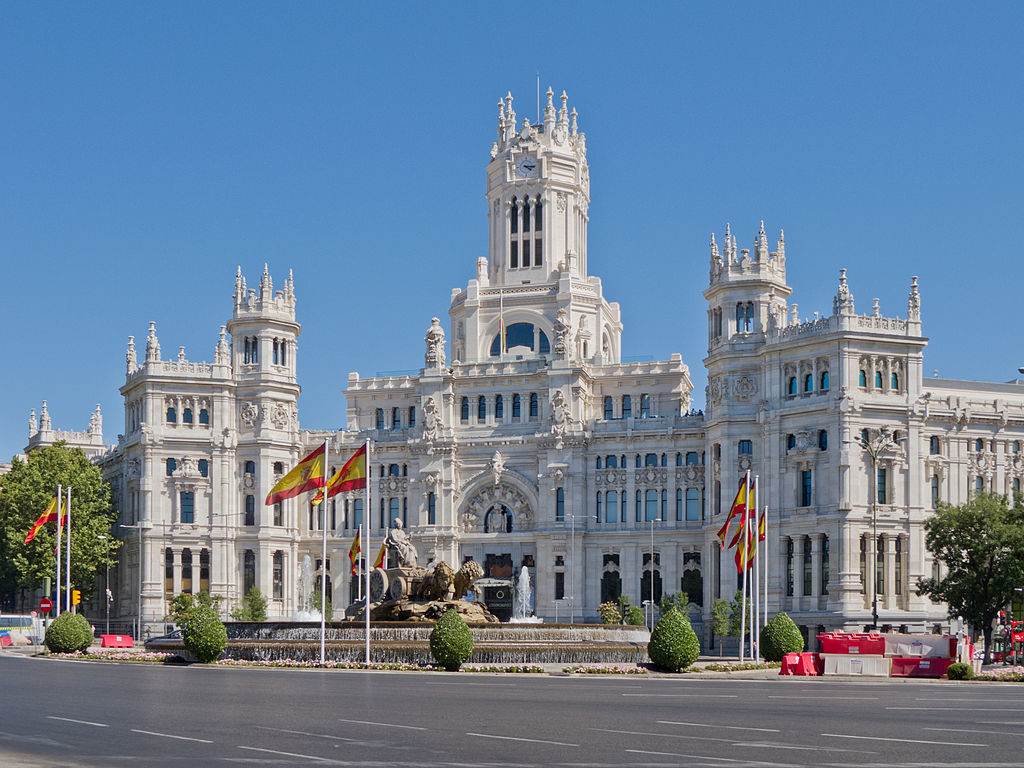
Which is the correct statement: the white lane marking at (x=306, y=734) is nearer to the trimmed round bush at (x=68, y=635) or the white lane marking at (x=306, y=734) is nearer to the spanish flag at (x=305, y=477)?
the spanish flag at (x=305, y=477)

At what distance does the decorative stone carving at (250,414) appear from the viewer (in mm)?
131375

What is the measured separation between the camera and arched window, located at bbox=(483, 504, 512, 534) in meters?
128

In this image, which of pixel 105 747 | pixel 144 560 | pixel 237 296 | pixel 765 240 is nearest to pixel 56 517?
pixel 144 560

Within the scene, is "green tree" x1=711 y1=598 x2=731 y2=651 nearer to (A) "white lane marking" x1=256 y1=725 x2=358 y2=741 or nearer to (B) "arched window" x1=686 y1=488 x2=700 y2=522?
(B) "arched window" x1=686 y1=488 x2=700 y2=522

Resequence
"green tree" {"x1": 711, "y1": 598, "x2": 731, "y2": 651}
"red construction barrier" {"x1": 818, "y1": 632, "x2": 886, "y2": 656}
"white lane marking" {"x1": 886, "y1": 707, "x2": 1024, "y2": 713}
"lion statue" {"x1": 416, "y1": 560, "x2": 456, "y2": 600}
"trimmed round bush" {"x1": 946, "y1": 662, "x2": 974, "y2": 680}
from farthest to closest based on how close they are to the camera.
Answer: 1. "green tree" {"x1": 711, "y1": 598, "x2": 731, "y2": 651}
2. "lion statue" {"x1": 416, "y1": 560, "x2": 456, "y2": 600}
3. "red construction barrier" {"x1": 818, "y1": 632, "x2": 886, "y2": 656}
4. "trimmed round bush" {"x1": 946, "y1": 662, "x2": 974, "y2": 680}
5. "white lane marking" {"x1": 886, "y1": 707, "x2": 1024, "y2": 713}

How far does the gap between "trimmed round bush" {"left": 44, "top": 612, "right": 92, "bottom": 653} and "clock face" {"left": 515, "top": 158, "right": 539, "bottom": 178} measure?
243 feet

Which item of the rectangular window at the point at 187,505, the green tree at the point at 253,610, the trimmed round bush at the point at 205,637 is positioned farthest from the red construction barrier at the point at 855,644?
the rectangular window at the point at 187,505

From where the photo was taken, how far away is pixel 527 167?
466 feet

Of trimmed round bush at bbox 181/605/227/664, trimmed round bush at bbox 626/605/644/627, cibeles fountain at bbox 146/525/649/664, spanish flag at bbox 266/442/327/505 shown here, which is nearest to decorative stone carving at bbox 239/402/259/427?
trimmed round bush at bbox 626/605/644/627

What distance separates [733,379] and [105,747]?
93.2 m

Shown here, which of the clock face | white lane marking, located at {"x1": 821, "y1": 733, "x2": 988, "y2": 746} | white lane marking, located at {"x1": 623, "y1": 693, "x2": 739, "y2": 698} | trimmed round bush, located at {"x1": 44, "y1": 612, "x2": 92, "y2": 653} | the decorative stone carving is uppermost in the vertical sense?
the clock face

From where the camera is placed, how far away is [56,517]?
3708 inches

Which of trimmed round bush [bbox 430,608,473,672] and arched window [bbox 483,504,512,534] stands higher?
arched window [bbox 483,504,512,534]

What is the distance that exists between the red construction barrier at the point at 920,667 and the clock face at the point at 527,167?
8771cm
